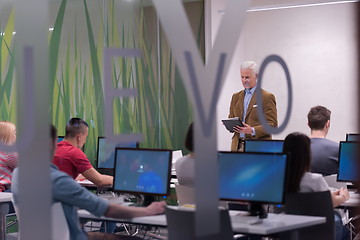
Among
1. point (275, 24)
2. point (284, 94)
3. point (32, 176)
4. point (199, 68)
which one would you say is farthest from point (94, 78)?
point (275, 24)

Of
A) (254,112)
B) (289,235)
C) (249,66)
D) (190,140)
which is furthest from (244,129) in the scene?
(190,140)

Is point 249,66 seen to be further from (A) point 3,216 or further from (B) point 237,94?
(A) point 3,216

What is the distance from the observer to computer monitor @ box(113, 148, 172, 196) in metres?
4.75

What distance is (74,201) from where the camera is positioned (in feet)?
12.3

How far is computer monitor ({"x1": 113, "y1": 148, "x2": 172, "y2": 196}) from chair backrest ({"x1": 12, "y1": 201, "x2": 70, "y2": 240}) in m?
1.04

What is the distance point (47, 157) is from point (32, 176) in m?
0.12

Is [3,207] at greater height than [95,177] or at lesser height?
lesser

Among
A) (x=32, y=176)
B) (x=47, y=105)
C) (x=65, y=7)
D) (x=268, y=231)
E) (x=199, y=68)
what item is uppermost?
(x=65, y=7)

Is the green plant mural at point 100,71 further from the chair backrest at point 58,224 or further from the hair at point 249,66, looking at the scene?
the chair backrest at point 58,224

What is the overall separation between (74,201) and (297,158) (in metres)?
1.51

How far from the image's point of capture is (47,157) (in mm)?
3367

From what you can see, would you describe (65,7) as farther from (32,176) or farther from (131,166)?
(32,176)

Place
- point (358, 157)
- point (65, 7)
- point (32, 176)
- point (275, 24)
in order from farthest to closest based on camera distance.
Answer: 1. point (275, 24)
2. point (65, 7)
3. point (32, 176)
4. point (358, 157)

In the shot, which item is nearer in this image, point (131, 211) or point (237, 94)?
point (131, 211)
